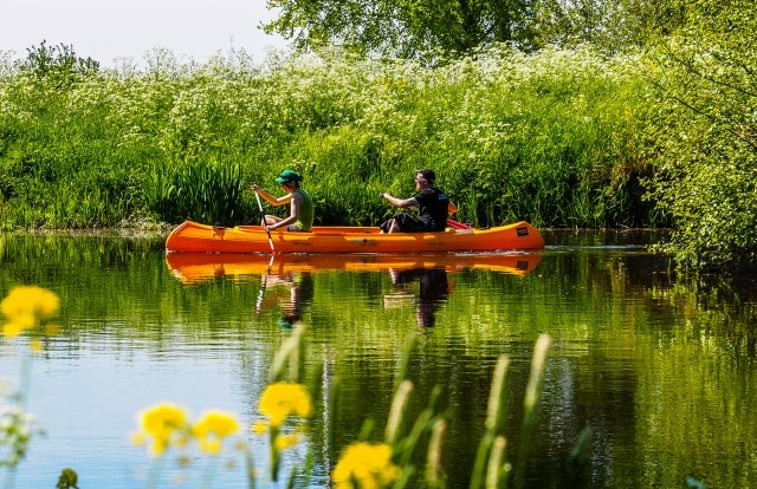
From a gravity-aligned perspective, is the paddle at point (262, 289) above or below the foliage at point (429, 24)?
below

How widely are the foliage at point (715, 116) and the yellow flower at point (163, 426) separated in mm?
14304

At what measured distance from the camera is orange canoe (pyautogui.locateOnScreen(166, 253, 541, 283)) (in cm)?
2094

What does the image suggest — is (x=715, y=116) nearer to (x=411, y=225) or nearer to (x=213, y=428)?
(x=411, y=225)

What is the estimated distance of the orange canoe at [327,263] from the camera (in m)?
20.9

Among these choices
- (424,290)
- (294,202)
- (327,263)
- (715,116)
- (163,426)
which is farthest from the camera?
(294,202)

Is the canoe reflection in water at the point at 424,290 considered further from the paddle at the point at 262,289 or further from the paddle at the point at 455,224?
the paddle at the point at 455,224

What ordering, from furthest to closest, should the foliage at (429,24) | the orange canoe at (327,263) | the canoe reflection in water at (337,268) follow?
the foliage at (429,24), the orange canoe at (327,263), the canoe reflection in water at (337,268)

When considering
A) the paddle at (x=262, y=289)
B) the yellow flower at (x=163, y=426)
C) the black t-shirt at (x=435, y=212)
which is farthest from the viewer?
the black t-shirt at (x=435, y=212)

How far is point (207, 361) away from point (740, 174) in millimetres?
7455

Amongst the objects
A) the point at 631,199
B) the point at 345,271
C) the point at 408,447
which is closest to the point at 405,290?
the point at 345,271

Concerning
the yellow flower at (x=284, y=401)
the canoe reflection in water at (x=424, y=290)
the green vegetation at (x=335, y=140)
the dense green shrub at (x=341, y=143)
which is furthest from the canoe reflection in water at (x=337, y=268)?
the yellow flower at (x=284, y=401)

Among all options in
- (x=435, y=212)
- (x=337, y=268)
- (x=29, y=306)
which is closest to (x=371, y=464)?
(x=29, y=306)

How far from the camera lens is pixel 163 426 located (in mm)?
3570

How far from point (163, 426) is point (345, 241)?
1920cm
